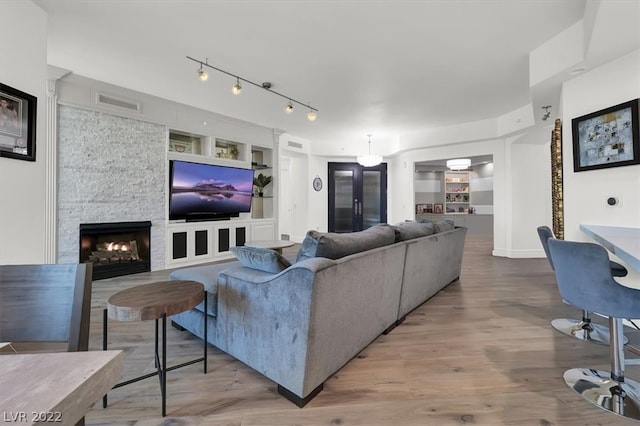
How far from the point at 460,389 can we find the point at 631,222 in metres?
2.49

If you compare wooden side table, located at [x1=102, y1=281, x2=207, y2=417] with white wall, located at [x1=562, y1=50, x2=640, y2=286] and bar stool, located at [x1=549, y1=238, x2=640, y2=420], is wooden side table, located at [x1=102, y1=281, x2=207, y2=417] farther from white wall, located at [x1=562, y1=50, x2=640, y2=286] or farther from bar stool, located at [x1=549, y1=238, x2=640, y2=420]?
white wall, located at [x1=562, y1=50, x2=640, y2=286]

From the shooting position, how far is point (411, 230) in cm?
296

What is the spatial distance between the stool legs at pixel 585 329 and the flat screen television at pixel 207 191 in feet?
17.0

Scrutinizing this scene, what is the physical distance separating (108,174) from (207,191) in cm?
151

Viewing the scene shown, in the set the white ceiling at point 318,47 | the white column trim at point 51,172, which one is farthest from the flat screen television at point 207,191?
the white column trim at point 51,172

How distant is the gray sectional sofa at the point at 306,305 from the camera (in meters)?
1.57

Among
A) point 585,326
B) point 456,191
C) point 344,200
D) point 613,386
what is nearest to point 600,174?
point 585,326

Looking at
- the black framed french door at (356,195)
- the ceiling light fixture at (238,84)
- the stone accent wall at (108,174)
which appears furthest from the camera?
the black framed french door at (356,195)

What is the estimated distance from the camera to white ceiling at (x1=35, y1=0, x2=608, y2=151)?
8.59 feet

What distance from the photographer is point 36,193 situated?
2512 millimetres

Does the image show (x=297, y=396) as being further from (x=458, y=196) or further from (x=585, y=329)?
(x=458, y=196)

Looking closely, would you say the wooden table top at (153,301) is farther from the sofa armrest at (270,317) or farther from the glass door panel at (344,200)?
the glass door panel at (344,200)

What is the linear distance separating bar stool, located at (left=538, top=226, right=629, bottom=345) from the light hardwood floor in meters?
0.10

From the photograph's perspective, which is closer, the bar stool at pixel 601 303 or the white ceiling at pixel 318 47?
the bar stool at pixel 601 303
